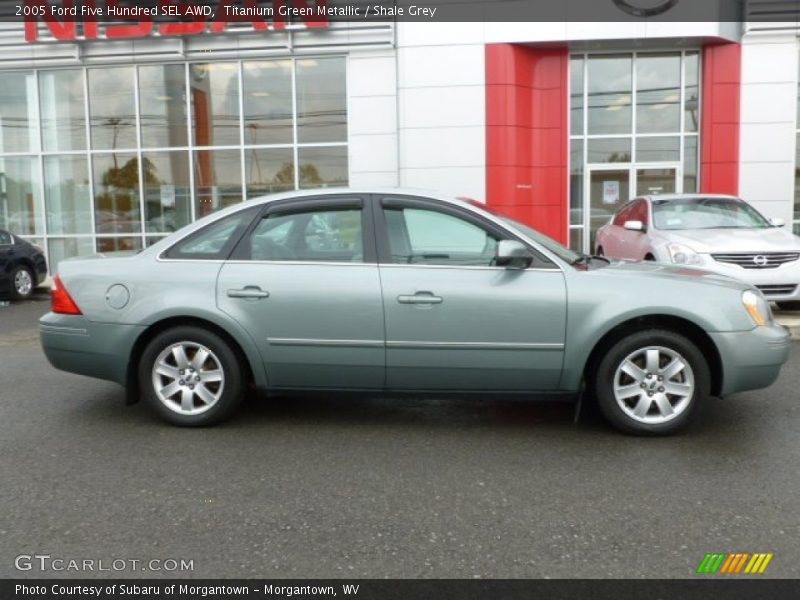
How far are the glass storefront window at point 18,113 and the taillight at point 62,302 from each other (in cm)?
1320

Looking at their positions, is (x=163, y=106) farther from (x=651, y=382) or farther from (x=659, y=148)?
(x=651, y=382)

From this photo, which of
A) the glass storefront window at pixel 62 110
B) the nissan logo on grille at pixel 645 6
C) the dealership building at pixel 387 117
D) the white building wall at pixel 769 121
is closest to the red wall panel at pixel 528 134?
the dealership building at pixel 387 117

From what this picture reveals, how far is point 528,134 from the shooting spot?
15500 mm

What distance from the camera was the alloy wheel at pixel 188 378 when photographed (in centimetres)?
501

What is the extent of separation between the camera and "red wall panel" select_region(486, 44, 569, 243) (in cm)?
1480

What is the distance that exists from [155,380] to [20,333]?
225 inches

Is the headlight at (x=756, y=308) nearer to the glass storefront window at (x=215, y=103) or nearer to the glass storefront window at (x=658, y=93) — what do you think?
the glass storefront window at (x=658, y=93)

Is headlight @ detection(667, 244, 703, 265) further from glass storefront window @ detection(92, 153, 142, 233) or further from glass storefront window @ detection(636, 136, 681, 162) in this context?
glass storefront window @ detection(92, 153, 142, 233)

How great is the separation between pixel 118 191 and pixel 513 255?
13.9 metres

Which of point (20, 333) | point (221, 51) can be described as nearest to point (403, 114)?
point (221, 51)

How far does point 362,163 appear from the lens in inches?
618

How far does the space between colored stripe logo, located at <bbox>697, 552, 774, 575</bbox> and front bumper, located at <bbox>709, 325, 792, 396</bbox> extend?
1.69m

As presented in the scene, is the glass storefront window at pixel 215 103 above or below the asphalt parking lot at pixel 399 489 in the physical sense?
above

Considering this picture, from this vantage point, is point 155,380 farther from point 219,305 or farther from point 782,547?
point 782,547
